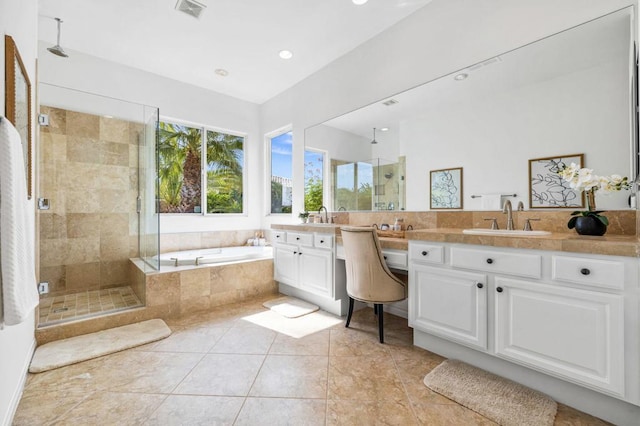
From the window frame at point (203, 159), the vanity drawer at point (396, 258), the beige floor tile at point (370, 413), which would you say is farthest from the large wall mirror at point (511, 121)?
the window frame at point (203, 159)

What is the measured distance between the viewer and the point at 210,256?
3.39 meters

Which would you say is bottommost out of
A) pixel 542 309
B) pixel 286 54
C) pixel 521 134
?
pixel 542 309

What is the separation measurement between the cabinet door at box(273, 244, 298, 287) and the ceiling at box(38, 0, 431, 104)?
215 centimetres

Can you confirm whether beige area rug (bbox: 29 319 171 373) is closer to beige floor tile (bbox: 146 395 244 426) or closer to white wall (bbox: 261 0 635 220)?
beige floor tile (bbox: 146 395 244 426)

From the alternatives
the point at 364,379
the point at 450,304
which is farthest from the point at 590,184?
the point at 364,379

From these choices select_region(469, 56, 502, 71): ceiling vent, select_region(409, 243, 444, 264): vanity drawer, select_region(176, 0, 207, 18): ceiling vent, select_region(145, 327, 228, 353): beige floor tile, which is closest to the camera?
select_region(409, 243, 444, 264): vanity drawer

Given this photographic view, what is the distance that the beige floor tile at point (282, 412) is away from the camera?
4.59 ft

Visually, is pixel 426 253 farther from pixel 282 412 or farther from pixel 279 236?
pixel 279 236

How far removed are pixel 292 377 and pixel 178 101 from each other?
360cm

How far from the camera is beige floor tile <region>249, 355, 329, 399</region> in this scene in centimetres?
163

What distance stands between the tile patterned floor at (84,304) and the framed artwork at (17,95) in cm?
117

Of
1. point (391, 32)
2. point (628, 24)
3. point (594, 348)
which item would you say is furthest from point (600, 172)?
point (391, 32)

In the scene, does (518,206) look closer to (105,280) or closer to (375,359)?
(375,359)

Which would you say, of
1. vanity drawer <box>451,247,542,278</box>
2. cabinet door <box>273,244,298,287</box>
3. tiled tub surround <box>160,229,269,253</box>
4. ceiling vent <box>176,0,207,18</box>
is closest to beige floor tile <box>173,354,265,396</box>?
cabinet door <box>273,244,298,287</box>
